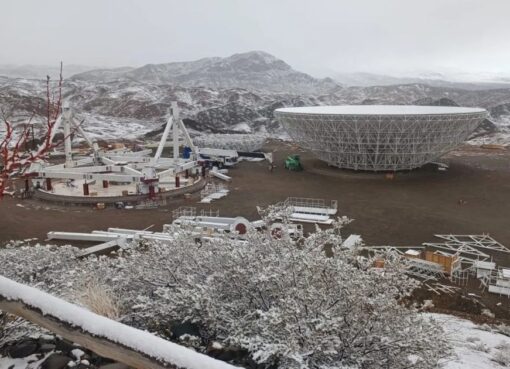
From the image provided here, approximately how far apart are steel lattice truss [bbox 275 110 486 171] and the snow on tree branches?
1643 inches

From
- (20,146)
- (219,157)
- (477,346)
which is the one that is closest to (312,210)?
(477,346)

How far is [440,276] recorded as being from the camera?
2398cm

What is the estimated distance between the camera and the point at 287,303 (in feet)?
21.9

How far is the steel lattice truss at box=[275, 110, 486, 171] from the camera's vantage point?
160 ft

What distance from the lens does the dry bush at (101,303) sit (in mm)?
8352

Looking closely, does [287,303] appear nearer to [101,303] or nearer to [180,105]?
[101,303]

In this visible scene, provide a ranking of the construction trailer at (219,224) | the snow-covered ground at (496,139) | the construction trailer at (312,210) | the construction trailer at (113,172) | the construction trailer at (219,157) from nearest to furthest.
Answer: the construction trailer at (219,224) < the construction trailer at (312,210) < the construction trailer at (113,172) < the construction trailer at (219,157) < the snow-covered ground at (496,139)

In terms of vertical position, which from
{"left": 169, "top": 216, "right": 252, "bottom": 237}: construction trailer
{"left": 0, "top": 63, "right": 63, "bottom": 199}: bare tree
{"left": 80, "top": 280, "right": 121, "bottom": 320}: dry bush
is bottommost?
{"left": 169, "top": 216, "right": 252, "bottom": 237}: construction trailer

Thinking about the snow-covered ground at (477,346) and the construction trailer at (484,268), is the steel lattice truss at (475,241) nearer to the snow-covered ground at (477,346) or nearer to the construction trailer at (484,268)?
the construction trailer at (484,268)

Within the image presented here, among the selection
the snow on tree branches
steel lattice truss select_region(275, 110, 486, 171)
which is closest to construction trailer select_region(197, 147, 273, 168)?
steel lattice truss select_region(275, 110, 486, 171)

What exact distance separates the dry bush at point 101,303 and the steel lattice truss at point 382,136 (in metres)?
42.9

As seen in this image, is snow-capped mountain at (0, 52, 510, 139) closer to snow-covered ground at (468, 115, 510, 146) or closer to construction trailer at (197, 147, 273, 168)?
snow-covered ground at (468, 115, 510, 146)

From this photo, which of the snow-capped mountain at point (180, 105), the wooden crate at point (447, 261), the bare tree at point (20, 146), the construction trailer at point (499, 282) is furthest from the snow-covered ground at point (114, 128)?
the bare tree at point (20, 146)

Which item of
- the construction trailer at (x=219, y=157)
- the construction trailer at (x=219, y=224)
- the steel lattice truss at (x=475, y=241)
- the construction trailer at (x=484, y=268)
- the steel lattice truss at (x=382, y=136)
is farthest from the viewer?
the construction trailer at (x=219, y=157)
